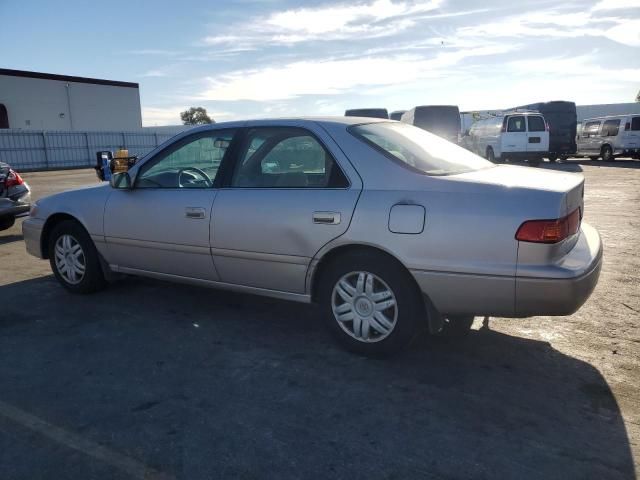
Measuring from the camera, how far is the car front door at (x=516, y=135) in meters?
19.8

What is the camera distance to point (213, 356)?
3.64m

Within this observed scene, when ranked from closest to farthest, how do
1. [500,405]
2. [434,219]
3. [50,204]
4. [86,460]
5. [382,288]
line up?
[86,460], [500,405], [434,219], [382,288], [50,204]

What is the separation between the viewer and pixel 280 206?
372 cm

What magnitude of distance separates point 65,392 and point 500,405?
96.8 inches

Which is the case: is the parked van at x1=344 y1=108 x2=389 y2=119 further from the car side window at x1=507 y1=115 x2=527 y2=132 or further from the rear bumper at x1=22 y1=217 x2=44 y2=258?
the rear bumper at x1=22 y1=217 x2=44 y2=258

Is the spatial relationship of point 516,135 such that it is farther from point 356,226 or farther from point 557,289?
point 557,289

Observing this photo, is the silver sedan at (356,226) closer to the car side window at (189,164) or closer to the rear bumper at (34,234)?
the car side window at (189,164)

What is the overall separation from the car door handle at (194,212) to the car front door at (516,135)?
58.7 ft

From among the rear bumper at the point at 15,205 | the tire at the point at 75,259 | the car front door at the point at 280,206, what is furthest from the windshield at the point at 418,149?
the rear bumper at the point at 15,205

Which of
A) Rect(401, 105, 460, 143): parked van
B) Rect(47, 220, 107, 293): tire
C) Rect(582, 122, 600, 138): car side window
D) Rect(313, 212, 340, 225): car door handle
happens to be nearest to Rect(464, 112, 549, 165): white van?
Rect(401, 105, 460, 143): parked van

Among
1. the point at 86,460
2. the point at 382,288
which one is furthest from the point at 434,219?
the point at 86,460

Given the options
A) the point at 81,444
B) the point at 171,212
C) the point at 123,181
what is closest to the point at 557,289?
the point at 81,444

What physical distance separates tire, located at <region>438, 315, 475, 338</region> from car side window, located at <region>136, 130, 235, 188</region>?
2.04 meters

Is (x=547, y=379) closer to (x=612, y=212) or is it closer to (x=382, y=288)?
(x=382, y=288)
